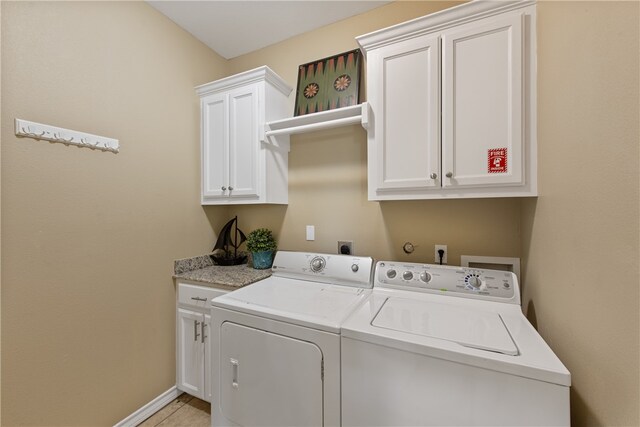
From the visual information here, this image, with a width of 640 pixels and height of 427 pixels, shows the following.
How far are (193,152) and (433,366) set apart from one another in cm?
219

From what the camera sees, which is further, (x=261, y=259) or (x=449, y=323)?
(x=261, y=259)

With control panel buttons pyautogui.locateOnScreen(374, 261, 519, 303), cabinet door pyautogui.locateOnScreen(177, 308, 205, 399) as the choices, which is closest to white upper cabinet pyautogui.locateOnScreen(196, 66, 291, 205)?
cabinet door pyautogui.locateOnScreen(177, 308, 205, 399)

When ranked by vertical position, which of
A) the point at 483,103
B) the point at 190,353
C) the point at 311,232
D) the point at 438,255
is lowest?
the point at 190,353

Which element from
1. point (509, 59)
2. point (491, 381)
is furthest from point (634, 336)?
point (509, 59)

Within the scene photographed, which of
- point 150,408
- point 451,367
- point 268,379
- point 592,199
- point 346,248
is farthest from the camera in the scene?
point 346,248

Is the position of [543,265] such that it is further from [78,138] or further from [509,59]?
[78,138]

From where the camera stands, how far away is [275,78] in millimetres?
1950

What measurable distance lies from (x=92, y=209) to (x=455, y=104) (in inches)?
83.5

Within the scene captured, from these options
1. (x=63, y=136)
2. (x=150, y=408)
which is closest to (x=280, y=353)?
(x=150, y=408)

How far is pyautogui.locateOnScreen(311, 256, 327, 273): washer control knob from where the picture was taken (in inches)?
66.5

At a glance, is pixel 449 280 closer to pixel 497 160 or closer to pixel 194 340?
pixel 497 160

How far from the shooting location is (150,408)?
174cm

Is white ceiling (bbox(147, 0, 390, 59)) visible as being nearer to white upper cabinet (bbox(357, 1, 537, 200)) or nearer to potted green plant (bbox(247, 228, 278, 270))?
white upper cabinet (bbox(357, 1, 537, 200))

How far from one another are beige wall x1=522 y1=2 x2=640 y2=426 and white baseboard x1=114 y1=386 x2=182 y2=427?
91.7 inches
